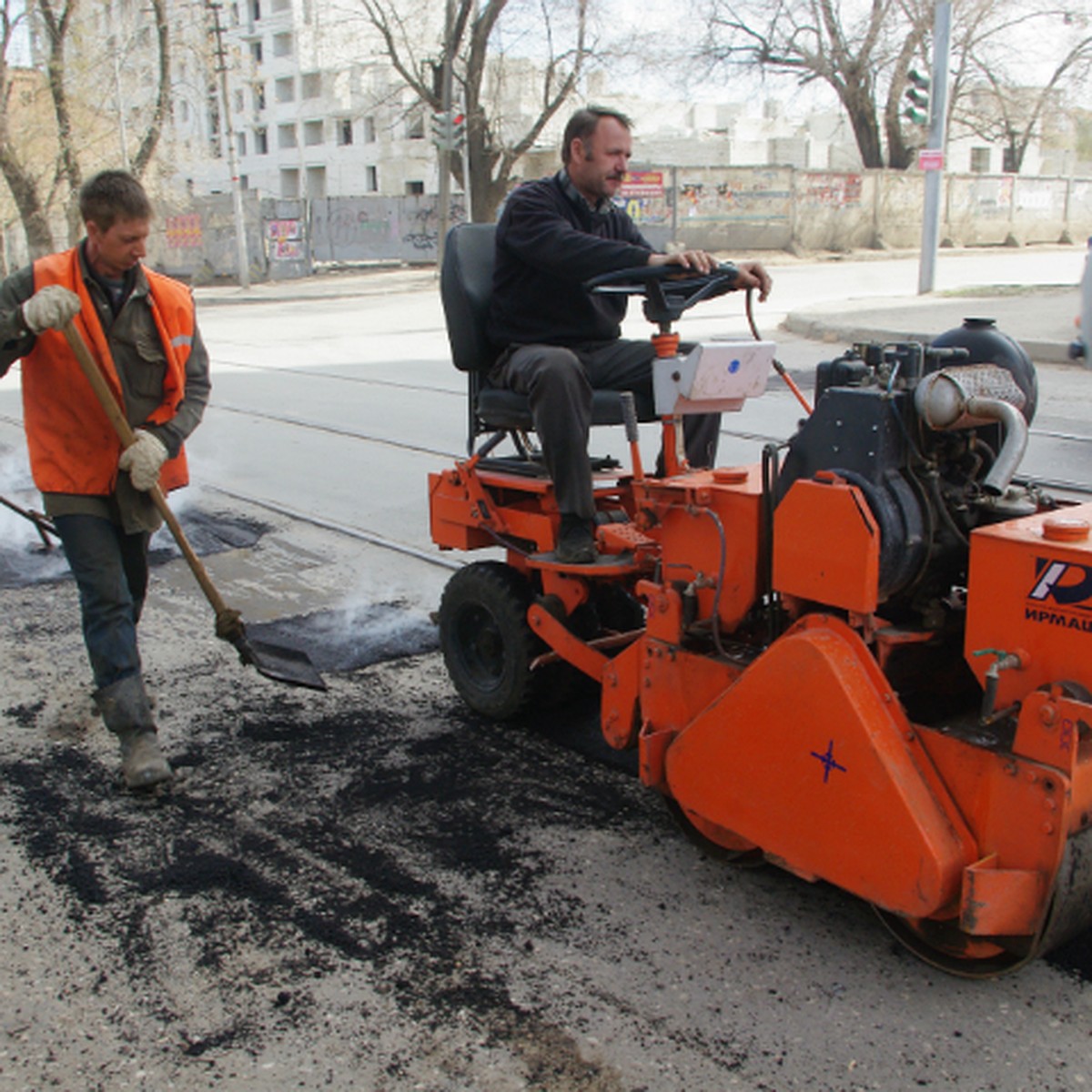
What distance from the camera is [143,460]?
3557 mm

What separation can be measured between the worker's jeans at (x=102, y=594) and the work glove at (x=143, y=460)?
214mm

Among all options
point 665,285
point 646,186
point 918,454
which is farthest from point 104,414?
point 646,186

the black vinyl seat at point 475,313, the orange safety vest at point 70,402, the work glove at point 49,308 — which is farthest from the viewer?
the black vinyl seat at point 475,313

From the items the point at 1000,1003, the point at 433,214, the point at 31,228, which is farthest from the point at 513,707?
the point at 433,214

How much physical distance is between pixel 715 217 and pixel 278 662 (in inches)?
1283

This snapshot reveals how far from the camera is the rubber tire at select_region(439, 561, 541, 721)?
150 inches

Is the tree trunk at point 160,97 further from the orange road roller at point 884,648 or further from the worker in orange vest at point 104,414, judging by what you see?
the orange road roller at point 884,648

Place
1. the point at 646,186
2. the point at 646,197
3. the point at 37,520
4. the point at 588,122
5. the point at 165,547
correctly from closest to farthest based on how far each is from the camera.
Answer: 1. the point at 588,122
2. the point at 37,520
3. the point at 165,547
4. the point at 646,186
5. the point at 646,197

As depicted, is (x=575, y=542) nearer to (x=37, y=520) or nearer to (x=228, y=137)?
(x=37, y=520)

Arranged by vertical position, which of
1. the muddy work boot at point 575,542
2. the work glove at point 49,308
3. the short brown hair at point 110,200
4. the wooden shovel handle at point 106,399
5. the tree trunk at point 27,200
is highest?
the tree trunk at point 27,200

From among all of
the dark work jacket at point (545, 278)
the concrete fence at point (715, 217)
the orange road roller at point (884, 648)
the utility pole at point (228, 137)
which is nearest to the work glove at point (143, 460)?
the dark work jacket at point (545, 278)

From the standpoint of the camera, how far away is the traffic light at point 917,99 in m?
19.1

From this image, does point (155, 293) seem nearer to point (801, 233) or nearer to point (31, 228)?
point (31, 228)

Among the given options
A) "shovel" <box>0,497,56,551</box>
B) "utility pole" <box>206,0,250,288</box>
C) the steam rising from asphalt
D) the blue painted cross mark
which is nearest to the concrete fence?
"utility pole" <box>206,0,250,288</box>
